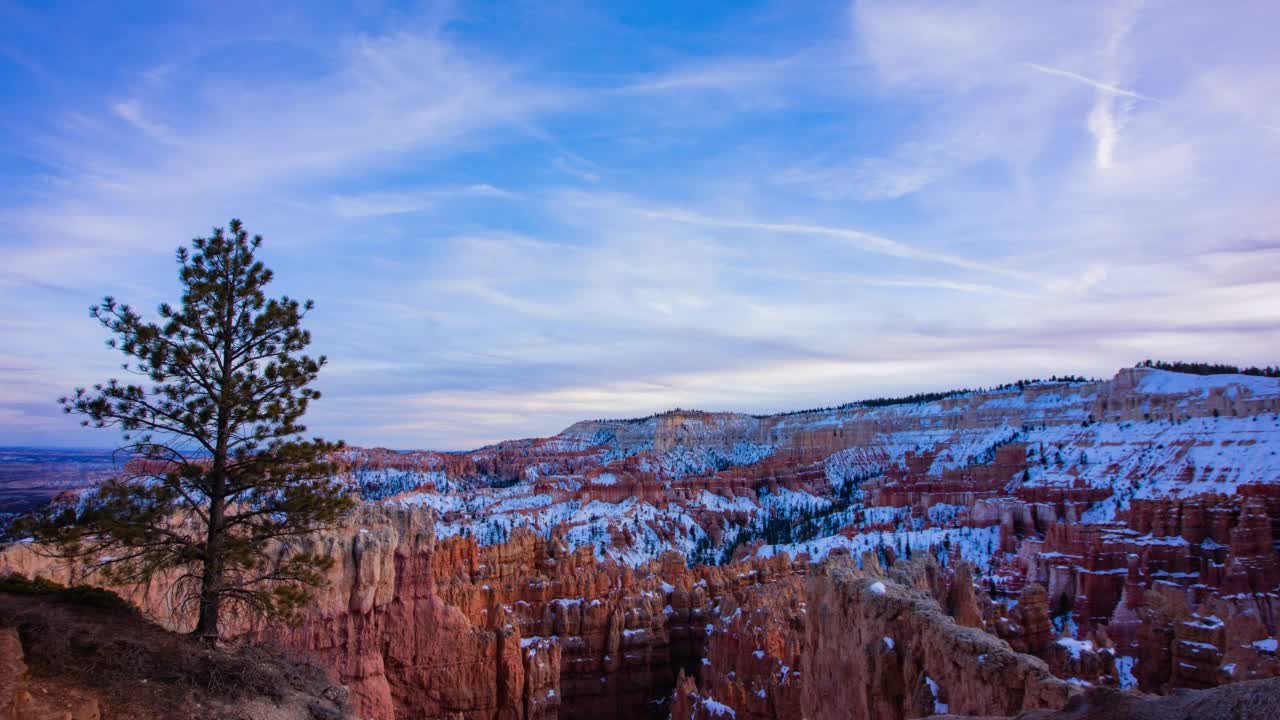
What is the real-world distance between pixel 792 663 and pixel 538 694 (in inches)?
397

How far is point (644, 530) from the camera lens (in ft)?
256

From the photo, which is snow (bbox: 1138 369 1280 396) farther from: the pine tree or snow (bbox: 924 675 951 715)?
the pine tree

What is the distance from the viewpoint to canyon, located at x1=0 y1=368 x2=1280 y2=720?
1528 cm

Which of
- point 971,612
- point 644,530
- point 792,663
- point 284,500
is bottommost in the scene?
point 644,530

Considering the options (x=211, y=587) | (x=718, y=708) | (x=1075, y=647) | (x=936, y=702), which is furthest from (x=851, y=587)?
(x=211, y=587)

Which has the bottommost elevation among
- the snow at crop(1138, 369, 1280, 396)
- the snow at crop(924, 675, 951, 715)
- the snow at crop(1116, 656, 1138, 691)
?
the snow at crop(1116, 656, 1138, 691)

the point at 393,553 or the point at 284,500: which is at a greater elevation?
the point at 284,500

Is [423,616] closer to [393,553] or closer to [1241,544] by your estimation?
[393,553]

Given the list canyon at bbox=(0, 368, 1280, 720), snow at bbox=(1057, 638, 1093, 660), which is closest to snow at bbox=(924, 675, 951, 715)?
canyon at bbox=(0, 368, 1280, 720)

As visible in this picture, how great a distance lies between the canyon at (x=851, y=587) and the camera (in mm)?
15281

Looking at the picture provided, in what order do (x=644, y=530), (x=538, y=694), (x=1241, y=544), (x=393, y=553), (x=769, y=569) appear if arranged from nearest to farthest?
(x=393, y=553)
(x=538, y=694)
(x=1241, y=544)
(x=769, y=569)
(x=644, y=530)

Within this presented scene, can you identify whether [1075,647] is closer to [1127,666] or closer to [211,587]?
[1127,666]

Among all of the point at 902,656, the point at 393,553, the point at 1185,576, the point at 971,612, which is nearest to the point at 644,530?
the point at 1185,576

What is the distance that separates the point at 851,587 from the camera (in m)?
15.4
